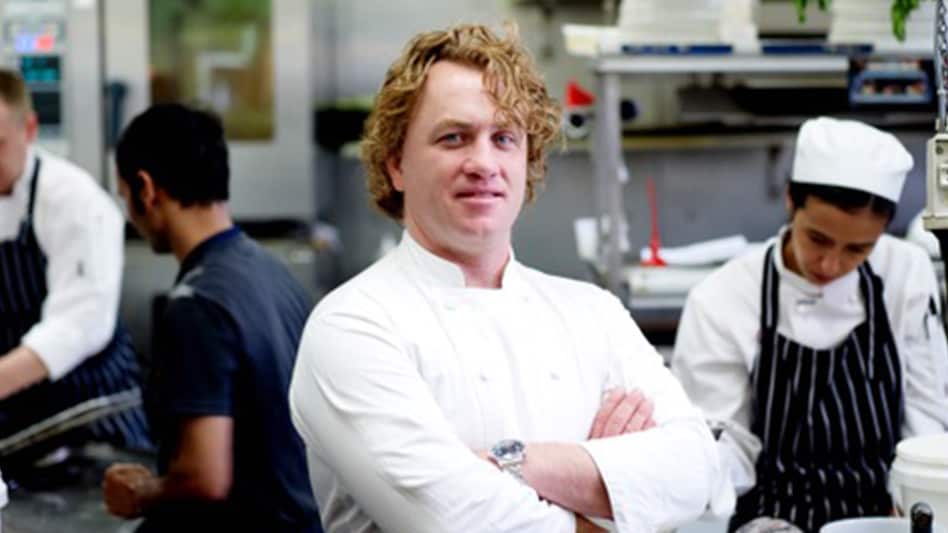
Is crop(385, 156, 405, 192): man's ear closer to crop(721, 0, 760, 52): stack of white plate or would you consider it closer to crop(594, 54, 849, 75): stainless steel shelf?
crop(594, 54, 849, 75): stainless steel shelf

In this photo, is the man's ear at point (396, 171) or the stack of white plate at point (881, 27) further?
the stack of white plate at point (881, 27)

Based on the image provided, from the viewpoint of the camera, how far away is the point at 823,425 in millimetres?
2629

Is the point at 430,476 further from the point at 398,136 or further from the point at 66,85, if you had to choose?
the point at 66,85

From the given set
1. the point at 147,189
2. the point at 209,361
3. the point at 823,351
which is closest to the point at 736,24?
the point at 823,351

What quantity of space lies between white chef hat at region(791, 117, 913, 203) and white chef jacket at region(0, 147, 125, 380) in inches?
73.4

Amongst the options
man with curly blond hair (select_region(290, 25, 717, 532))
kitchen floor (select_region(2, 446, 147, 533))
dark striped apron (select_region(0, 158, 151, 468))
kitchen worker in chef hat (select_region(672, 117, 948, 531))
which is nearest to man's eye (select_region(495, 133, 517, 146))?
man with curly blond hair (select_region(290, 25, 717, 532))

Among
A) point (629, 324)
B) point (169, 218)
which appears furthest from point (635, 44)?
point (629, 324)

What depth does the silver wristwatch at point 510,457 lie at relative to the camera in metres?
1.88

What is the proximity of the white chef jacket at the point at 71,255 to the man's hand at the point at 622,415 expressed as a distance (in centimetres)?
201

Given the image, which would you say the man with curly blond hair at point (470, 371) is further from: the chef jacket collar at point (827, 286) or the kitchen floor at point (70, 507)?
the kitchen floor at point (70, 507)

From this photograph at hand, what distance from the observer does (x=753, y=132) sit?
4.86m

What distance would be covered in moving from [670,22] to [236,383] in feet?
4.86

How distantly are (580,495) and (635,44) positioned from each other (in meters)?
1.90

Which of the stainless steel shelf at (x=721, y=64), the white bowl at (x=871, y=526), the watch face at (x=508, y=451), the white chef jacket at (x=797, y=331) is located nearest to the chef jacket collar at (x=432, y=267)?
the watch face at (x=508, y=451)
